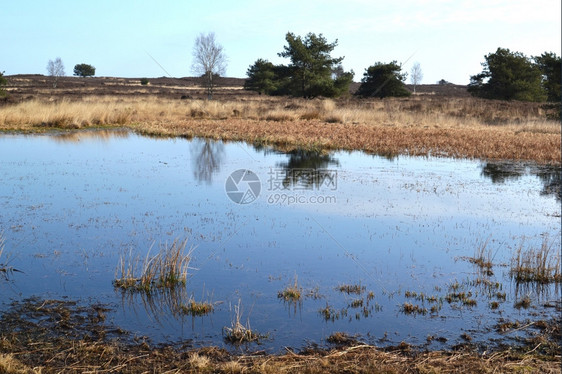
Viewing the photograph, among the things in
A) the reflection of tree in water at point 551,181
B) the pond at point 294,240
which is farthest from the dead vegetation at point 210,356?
the reflection of tree in water at point 551,181

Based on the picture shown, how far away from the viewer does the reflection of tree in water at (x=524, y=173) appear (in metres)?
14.9

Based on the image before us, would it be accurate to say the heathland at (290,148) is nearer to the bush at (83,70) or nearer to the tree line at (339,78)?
the tree line at (339,78)

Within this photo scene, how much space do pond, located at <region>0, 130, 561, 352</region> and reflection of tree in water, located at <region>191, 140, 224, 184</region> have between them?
165mm

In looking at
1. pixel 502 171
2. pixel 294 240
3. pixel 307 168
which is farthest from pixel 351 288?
pixel 502 171

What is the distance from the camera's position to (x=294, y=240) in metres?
9.80

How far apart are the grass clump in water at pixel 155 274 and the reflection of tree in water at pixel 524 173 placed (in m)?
10.0

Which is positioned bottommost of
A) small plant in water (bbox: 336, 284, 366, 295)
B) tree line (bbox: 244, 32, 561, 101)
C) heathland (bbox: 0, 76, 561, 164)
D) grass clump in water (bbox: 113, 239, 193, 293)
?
small plant in water (bbox: 336, 284, 366, 295)

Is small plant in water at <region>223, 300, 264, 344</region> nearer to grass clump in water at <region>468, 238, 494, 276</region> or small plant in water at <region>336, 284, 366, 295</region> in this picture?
small plant in water at <region>336, 284, 366, 295</region>

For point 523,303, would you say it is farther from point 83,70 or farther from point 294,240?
point 83,70

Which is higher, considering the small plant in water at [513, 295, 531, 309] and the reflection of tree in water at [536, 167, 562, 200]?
the reflection of tree in water at [536, 167, 562, 200]

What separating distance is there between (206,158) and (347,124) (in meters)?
11.0

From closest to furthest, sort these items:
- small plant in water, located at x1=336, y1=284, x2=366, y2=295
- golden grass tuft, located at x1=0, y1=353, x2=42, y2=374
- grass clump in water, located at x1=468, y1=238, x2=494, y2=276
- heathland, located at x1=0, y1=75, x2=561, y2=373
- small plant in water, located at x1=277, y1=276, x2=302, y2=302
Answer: golden grass tuft, located at x1=0, y1=353, x2=42, y2=374 < heathland, located at x1=0, y1=75, x2=561, y2=373 < small plant in water, located at x1=277, y1=276, x2=302, y2=302 < small plant in water, located at x1=336, y1=284, x2=366, y2=295 < grass clump in water, located at x1=468, y1=238, x2=494, y2=276

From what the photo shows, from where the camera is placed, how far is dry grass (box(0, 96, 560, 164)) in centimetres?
2139

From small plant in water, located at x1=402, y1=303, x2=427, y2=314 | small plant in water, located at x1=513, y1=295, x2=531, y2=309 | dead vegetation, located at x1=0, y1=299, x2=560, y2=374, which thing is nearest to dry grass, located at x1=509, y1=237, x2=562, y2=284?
small plant in water, located at x1=513, y1=295, x2=531, y2=309
